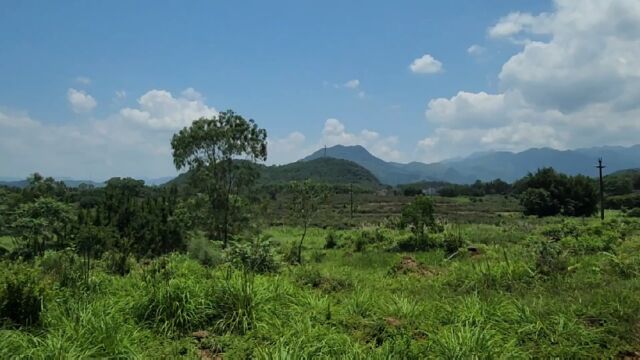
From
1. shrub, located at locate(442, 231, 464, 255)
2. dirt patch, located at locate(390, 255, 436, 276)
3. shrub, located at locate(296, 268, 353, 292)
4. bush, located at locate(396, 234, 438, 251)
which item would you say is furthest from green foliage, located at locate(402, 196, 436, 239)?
shrub, located at locate(296, 268, 353, 292)

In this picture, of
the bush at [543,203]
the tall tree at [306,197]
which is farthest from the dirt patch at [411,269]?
the bush at [543,203]

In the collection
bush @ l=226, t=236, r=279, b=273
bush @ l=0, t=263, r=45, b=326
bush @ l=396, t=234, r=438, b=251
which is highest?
bush @ l=0, t=263, r=45, b=326

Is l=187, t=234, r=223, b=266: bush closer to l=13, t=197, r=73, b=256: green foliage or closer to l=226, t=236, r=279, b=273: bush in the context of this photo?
l=226, t=236, r=279, b=273: bush

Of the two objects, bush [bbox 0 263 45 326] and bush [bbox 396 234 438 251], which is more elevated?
bush [bbox 0 263 45 326]

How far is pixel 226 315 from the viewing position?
705 centimetres

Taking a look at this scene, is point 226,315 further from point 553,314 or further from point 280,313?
point 553,314

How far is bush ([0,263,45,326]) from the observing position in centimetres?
673

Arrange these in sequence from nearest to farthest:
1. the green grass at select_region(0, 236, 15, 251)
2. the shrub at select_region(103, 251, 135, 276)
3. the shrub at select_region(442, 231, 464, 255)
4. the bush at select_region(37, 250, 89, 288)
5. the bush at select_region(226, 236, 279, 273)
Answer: the bush at select_region(37, 250, 89, 288) < the shrub at select_region(103, 251, 135, 276) < the bush at select_region(226, 236, 279, 273) < the shrub at select_region(442, 231, 464, 255) < the green grass at select_region(0, 236, 15, 251)

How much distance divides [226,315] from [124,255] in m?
6.62

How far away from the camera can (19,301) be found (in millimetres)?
6801

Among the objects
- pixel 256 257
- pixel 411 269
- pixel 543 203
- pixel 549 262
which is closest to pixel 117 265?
pixel 256 257

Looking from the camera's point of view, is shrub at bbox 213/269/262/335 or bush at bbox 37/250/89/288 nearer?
shrub at bbox 213/269/262/335

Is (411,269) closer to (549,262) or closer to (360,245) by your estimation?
(549,262)

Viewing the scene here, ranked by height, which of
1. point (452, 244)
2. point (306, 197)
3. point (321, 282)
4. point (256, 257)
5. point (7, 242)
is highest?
point (306, 197)
